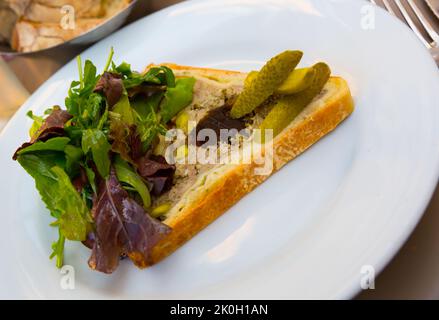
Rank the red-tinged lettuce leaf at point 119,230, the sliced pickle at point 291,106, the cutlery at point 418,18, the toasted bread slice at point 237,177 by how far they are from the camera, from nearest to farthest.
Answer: the red-tinged lettuce leaf at point 119,230, the toasted bread slice at point 237,177, the sliced pickle at point 291,106, the cutlery at point 418,18

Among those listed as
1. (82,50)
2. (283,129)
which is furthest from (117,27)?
(283,129)

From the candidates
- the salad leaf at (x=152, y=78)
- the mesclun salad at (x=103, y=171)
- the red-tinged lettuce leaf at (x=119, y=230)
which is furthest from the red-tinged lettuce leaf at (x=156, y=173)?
the salad leaf at (x=152, y=78)

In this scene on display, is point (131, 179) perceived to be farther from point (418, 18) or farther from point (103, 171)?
point (418, 18)

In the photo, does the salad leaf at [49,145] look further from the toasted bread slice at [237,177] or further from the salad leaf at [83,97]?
the toasted bread slice at [237,177]

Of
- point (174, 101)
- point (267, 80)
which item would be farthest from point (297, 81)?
point (174, 101)

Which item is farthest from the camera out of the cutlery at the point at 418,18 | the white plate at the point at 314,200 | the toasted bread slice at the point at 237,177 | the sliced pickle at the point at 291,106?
the cutlery at the point at 418,18

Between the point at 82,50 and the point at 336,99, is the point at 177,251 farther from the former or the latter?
the point at 82,50
